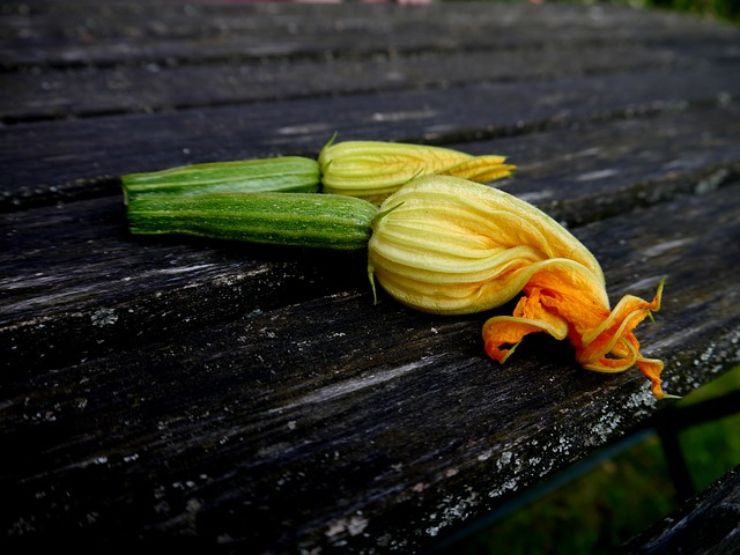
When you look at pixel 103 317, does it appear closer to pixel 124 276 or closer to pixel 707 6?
pixel 124 276

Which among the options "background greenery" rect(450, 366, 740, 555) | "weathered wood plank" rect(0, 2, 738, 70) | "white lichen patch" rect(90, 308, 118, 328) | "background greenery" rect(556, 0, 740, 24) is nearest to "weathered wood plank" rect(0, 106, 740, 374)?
"white lichen patch" rect(90, 308, 118, 328)

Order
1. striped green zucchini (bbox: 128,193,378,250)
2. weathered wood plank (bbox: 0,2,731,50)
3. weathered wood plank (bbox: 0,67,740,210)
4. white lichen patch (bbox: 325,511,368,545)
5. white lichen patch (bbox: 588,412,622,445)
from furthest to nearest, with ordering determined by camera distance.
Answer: weathered wood plank (bbox: 0,2,731,50) → weathered wood plank (bbox: 0,67,740,210) → striped green zucchini (bbox: 128,193,378,250) → white lichen patch (bbox: 588,412,622,445) → white lichen patch (bbox: 325,511,368,545)

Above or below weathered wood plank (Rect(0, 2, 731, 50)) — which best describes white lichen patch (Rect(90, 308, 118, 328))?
below

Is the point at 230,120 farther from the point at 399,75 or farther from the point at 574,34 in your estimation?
the point at 574,34

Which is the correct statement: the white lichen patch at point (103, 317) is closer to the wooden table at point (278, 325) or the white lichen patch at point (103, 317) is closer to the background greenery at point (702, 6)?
the wooden table at point (278, 325)

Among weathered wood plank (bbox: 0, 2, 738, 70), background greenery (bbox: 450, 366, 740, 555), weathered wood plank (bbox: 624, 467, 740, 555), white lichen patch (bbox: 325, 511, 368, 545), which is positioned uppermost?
weathered wood plank (bbox: 0, 2, 738, 70)

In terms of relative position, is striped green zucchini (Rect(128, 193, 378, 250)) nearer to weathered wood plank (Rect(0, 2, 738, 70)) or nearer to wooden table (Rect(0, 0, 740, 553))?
wooden table (Rect(0, 0, 740, 553))

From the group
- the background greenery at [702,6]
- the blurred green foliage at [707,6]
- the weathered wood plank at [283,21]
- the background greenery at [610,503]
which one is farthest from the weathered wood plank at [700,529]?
the blurred green foliage at [707,6]
